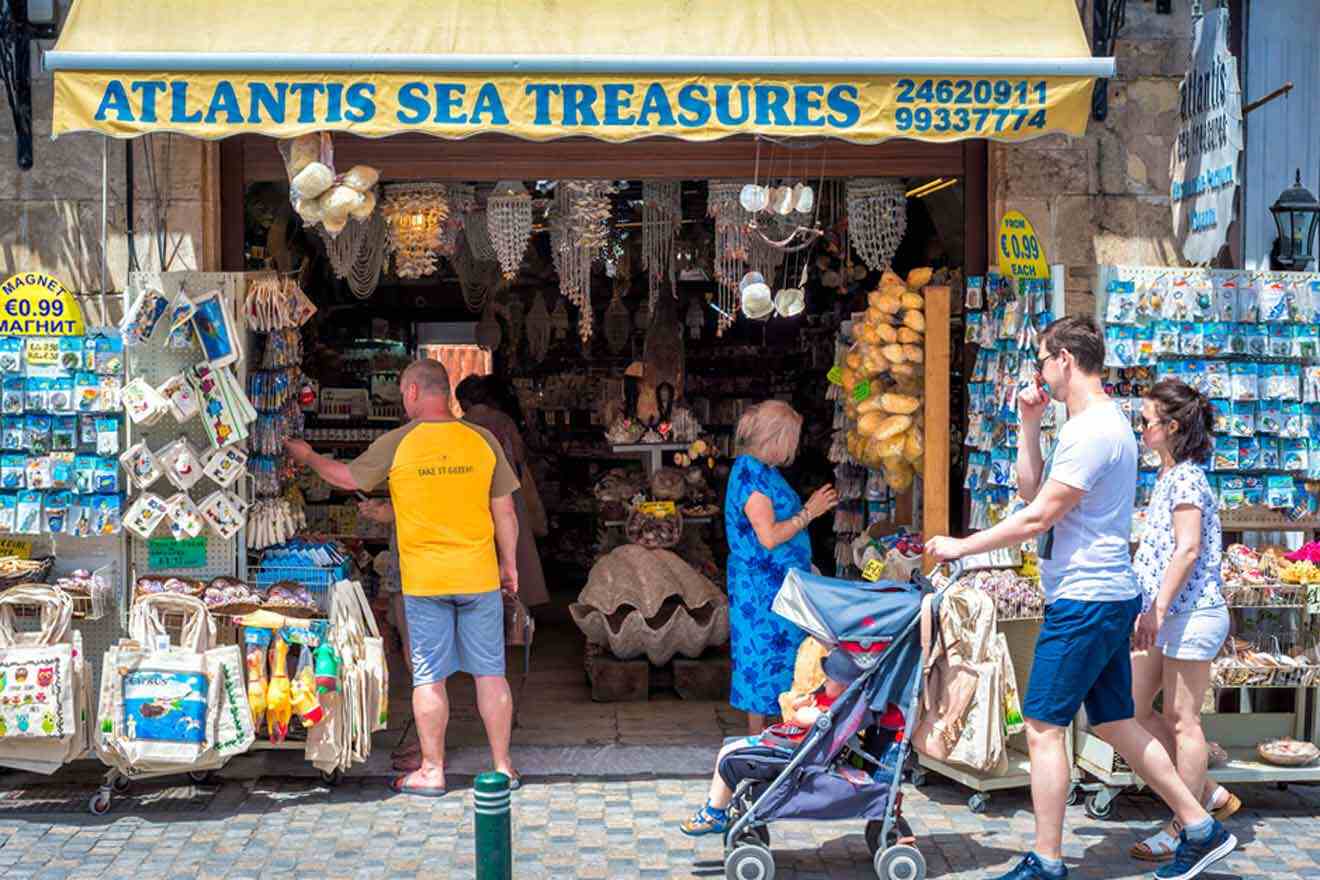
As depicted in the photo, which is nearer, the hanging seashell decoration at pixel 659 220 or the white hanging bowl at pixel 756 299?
the white hanging bowl at pixel 756 299

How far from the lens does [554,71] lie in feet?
18.6

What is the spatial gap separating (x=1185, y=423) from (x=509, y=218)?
11.6 feet

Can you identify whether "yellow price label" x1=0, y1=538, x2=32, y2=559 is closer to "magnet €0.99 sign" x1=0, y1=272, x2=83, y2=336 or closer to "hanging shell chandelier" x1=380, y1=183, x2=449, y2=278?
"magnet €0.99 sign" x1=0, y1=272, x2=83, y2=336

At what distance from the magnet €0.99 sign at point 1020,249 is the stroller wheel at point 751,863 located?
2.69 m

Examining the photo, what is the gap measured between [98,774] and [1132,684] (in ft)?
13.7

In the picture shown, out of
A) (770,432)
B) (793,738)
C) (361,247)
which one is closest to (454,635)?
(770,432)

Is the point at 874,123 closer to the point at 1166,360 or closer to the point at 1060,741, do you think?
the point at 1166,360

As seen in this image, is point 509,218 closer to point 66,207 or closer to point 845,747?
point 66,207

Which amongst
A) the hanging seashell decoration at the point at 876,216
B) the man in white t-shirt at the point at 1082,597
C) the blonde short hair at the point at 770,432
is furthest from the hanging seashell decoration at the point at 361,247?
the man in white t-shirt at the point at 1082,597

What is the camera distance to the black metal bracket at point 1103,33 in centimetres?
649

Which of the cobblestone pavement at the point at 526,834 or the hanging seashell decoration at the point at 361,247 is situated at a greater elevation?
the hanging seashell decoration at the point at 361,247

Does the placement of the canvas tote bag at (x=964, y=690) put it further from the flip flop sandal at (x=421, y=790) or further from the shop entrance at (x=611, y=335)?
the flip flop sandal at (x=421, y=790)

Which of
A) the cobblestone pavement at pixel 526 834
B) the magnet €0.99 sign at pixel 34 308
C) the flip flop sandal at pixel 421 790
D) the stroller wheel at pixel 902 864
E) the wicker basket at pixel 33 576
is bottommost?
the cobblestone pavement at pixel 526 834

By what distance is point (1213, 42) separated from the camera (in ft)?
20.8
